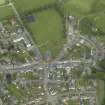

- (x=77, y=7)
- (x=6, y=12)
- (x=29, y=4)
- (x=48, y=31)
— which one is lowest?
(x=48, y=31)

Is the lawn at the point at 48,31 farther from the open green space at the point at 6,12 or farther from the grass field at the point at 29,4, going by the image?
the open green space at the point at 6,12

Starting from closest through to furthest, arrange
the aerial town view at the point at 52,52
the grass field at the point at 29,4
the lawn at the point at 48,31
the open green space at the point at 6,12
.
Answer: the aerial town view at the point at 52,52
the lawn at the point at 48,31
the open green space at the point at 6,12
the grass field at the point at 29,4

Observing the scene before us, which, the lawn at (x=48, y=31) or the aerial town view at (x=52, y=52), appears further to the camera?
the lawn at (x=48, y=31)

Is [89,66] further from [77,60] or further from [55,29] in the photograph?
[55,29]

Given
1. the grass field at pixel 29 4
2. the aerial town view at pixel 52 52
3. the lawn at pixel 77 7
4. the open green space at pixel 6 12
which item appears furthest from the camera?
the grass field at pixel 29 4

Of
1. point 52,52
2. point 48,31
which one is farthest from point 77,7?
point 52,52

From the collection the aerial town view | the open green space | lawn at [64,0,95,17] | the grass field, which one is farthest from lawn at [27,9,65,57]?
the open green space

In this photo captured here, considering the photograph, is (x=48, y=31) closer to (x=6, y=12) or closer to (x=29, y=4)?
(x=29, y=4)

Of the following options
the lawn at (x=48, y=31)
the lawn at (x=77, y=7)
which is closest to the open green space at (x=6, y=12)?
the lawn at (x=48, y=31)

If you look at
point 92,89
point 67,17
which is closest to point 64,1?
point 67,17

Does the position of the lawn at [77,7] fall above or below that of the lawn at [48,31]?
above
